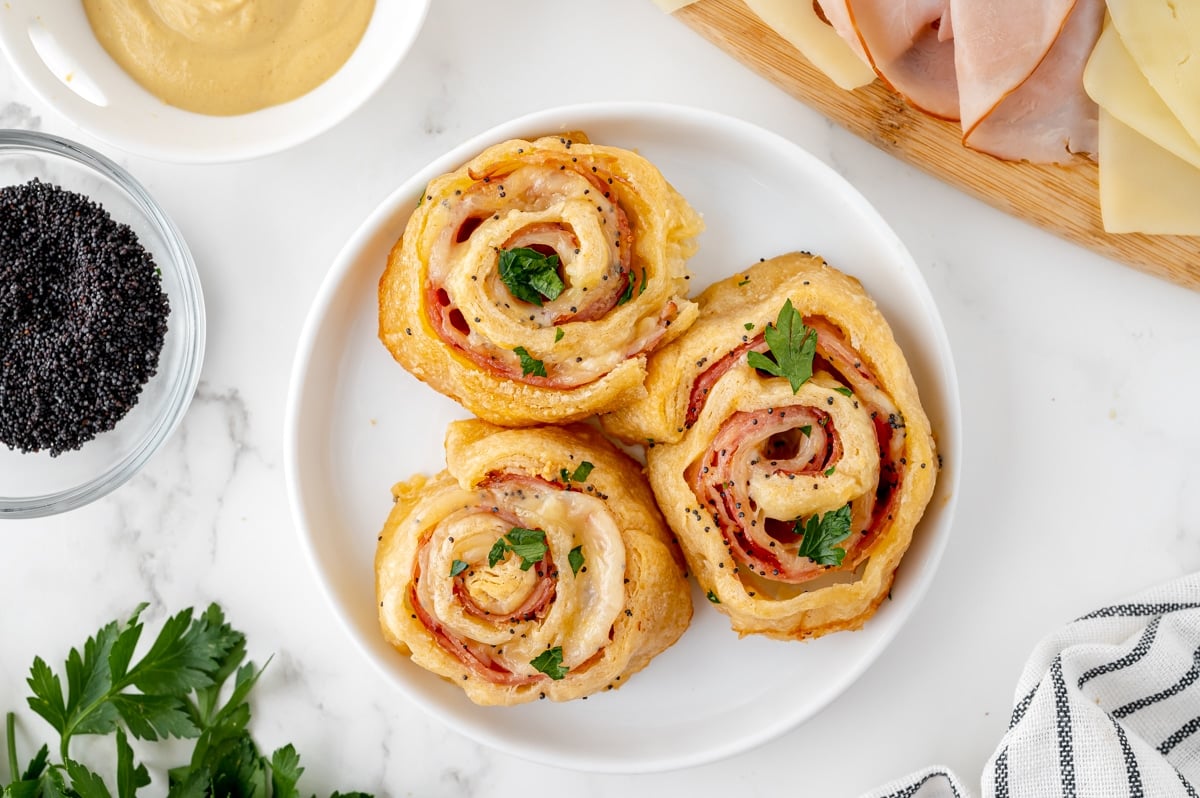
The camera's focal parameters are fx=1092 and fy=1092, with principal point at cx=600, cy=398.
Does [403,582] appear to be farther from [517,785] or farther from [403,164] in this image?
[403,164]

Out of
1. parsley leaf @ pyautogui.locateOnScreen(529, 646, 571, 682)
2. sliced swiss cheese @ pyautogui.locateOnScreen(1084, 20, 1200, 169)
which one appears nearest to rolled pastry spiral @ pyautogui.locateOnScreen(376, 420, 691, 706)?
parsley leaf @ pyautogui.locateOnScreen(529, 646, 571, 682)

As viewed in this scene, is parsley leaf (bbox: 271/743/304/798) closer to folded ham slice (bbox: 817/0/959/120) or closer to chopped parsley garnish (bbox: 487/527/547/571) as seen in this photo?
chopped parsley garnish (bbox: 487/527/547/571)

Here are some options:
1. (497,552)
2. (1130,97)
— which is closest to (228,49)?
(497,552)

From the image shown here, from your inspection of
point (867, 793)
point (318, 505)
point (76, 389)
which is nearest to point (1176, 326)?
point (867, 793)

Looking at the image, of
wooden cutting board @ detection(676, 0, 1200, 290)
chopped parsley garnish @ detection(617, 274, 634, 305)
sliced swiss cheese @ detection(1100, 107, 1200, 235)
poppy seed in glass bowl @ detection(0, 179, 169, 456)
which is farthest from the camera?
poppy seed in glass bowl @ detection(0, 179, 169, 456)

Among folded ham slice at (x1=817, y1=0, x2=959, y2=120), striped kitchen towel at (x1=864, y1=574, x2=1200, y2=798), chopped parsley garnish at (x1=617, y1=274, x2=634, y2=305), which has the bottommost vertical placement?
striped kitchen towel at (x1=864, y1=574, x2=1200, y2=798)

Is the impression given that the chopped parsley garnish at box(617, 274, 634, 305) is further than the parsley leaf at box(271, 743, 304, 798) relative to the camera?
No

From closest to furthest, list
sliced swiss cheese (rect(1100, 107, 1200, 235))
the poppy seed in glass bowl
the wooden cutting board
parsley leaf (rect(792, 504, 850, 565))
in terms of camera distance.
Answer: parsley leaf (rect(792, 504, 850, 565))
sliced swiss cheese (rect(1100, 107, 1200, 235))
the wooden cutting board
the poppy seed in glass bowl

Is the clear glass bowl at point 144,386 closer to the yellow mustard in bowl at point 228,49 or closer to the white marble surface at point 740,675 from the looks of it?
the white marble surface at point 740,675
